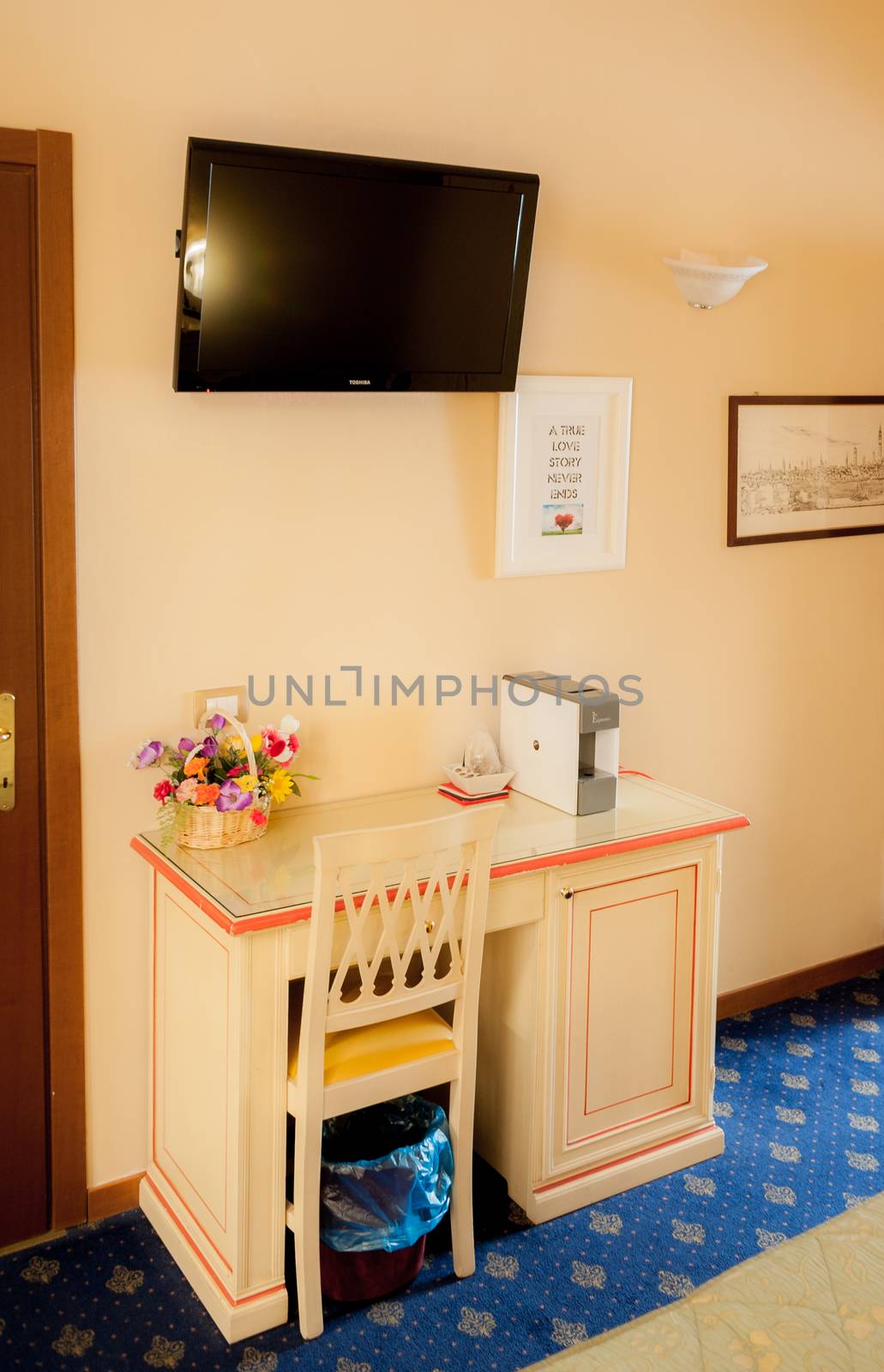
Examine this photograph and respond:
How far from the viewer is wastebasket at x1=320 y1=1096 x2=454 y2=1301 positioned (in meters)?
2.30

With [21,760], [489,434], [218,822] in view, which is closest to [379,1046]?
[218,822]

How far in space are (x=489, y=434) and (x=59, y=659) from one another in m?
1.09

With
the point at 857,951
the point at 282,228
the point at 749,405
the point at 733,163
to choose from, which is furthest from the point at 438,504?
the point at 857,951

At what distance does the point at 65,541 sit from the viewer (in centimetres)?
235

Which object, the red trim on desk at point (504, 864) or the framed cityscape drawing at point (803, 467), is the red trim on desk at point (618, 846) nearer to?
the red trim on desk at point (504, 864)

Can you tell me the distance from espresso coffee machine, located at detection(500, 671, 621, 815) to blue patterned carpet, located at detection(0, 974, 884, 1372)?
87cm

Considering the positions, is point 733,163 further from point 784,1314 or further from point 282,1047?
point 784,1314

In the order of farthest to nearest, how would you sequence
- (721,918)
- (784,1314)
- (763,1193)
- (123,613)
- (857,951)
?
(857,951) → (721,918) → (763,1193) → (123,613) → (784,1314)

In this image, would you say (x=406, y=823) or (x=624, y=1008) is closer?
(x=406, y=823)

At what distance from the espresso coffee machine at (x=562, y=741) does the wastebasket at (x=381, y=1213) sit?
0.78 metres

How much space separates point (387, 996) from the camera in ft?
7.38

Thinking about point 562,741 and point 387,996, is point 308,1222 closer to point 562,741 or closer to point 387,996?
point 387,996

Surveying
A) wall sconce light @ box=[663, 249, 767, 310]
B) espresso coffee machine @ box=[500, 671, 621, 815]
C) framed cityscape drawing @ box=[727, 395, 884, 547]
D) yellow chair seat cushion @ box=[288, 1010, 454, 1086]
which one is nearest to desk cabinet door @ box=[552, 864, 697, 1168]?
espresso coffee machine @ box=[500, 671, 621, 815]

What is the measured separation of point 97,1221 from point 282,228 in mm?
2036
